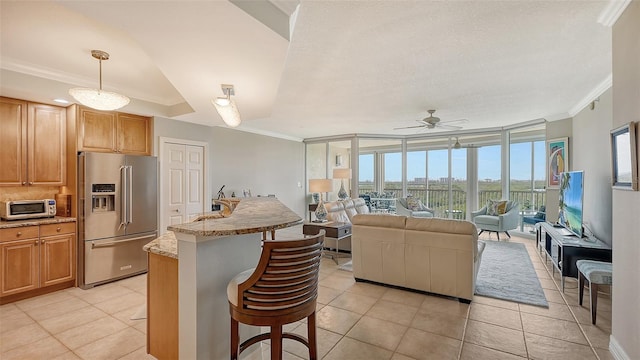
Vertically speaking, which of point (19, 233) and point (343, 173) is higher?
point (343, 173)

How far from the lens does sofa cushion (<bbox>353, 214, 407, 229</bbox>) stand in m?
3.38

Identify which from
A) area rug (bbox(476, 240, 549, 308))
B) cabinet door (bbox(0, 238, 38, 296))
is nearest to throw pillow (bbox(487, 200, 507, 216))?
area rug (bbox(476, 240, 549, 308))

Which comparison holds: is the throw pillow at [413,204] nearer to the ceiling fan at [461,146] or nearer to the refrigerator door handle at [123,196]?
the ceiling fan at [461,146]

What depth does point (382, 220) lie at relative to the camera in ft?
11.4

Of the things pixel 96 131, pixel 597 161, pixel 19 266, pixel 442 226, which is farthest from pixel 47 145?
pixel 597 161

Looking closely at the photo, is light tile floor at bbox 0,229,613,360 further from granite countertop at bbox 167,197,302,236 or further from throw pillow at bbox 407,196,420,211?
throw pillow at bbox 407,196,420,211

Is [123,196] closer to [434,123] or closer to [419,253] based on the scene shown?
[419,253]

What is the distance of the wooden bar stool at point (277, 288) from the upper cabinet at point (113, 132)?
134 inches

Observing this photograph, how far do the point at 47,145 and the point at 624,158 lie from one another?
570 centimetres

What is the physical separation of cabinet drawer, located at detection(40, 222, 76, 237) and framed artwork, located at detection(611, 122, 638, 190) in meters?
5.36

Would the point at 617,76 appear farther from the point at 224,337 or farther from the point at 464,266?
the point at 224,337

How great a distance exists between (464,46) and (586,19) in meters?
0.84

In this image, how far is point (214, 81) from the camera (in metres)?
2.75

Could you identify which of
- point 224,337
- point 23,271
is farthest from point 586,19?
point 23,271
